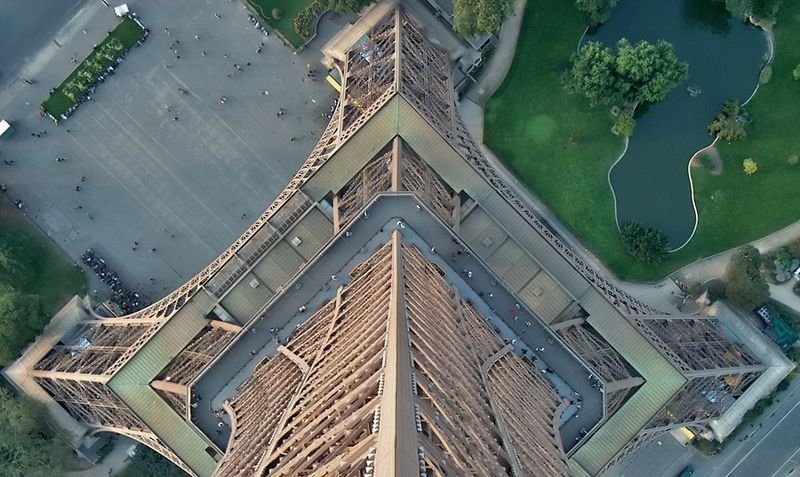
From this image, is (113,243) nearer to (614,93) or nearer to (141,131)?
(141,131)

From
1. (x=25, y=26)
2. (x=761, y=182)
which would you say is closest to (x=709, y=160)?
(x=761, y=182)

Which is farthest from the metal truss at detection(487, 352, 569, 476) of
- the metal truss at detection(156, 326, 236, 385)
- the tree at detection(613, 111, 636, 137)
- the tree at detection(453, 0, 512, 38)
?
the tree at detection(453, 0, 512, 38)

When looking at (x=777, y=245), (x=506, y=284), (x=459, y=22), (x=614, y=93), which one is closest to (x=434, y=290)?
(x=506, y=284)

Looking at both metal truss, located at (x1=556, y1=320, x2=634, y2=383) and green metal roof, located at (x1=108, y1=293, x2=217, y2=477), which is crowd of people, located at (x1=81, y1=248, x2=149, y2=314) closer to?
green metal roof, located at (x1=108, y1=293, x2=217, y2=477)

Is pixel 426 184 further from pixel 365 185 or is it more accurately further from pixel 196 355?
pixel 196 355

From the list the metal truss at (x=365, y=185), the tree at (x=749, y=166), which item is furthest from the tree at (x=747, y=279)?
the metal truss at (x=365, y=185)

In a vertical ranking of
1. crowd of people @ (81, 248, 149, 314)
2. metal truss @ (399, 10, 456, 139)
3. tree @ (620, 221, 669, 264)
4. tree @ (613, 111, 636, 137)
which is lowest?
crowd of people @ (81, 248, 149, 314)

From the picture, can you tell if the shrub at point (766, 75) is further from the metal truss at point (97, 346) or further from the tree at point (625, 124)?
the metal truss at point (97, 346)
